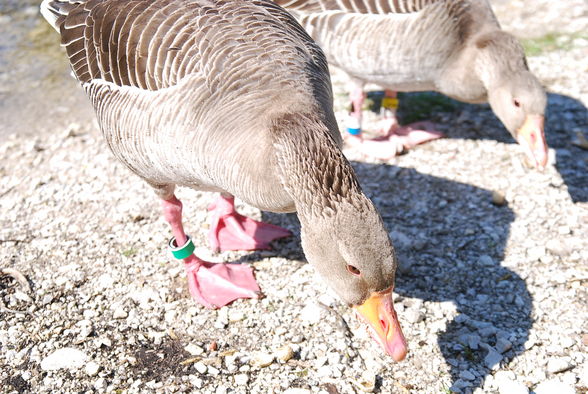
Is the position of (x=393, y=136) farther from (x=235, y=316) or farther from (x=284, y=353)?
(x=284, y=353)

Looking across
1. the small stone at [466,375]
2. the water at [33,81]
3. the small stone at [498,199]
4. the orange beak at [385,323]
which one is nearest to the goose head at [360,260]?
the orange beak at [385,323]

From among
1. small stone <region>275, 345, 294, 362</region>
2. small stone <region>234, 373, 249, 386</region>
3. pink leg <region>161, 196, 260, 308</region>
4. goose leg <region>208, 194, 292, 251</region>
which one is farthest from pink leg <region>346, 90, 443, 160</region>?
small stone <region>234, 373, 249, 386</region>

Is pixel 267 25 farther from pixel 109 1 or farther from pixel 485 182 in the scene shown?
pixel 485 182

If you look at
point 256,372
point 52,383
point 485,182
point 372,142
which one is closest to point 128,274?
point 52,383

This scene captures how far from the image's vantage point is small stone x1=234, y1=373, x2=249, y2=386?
4.07m

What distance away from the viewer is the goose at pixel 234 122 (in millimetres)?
3383

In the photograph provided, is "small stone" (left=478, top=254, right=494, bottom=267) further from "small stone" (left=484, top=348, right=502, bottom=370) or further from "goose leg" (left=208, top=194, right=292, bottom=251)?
"goose leg" (left=208, top=194, right=292, bottom=251)

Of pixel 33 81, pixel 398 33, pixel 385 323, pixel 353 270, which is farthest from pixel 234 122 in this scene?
pixel 33 81

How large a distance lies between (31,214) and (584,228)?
488 cm

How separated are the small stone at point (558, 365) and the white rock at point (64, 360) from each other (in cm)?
302

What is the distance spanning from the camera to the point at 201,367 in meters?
4.18

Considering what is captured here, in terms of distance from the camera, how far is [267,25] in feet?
14.0

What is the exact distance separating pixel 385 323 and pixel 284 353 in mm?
949

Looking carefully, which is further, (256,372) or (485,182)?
→ (485,182)
